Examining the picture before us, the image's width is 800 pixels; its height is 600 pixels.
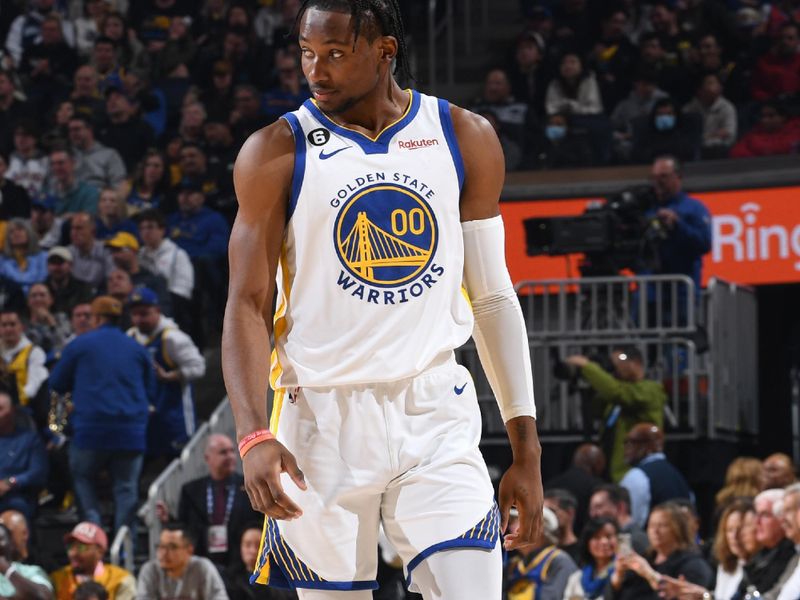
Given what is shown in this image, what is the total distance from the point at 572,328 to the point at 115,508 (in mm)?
3836

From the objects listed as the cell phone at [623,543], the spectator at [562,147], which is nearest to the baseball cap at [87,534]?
the cell phone at [623,543]

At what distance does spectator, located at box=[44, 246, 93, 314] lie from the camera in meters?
12.7

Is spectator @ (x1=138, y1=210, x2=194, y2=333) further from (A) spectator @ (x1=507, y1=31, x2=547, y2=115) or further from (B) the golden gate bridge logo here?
(B) the golden gate bridge logo

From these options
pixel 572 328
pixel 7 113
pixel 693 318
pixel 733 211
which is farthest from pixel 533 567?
pixel 7 113

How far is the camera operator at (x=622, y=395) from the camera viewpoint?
10508mm

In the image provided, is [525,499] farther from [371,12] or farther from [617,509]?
[617,509]

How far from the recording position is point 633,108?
47.2 feet

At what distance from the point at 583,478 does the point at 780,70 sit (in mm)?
5628

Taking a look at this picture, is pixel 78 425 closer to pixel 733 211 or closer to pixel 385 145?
pixel 733 211

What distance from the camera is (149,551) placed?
1101 cm

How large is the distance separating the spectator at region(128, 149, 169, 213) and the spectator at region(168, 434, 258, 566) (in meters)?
4.22

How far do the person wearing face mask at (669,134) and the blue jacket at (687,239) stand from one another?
2.18 metres

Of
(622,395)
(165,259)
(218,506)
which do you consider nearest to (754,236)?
(622,395)

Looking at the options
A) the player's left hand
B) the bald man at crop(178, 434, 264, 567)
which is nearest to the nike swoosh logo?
the player's left hand
